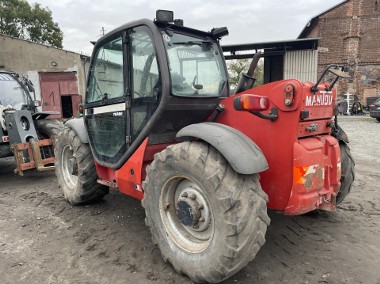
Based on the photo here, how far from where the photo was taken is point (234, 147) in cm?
245

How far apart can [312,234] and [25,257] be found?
2.94 m

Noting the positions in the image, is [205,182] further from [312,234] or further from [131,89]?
[312,234]

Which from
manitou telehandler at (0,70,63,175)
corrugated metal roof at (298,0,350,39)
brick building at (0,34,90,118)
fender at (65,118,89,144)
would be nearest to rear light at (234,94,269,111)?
fender at (65,118,89,144)

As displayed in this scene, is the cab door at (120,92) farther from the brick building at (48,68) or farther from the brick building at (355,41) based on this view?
the brick building at (355,41)

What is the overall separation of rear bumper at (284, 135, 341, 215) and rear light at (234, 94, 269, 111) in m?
0.41

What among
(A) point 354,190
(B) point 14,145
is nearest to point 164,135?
(A) point 354,190

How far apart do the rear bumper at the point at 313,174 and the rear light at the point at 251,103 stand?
16.3 inches

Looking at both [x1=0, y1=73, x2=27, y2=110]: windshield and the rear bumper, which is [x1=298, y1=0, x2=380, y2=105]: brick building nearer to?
[x1=0, y1=73, x2=27, y2=110]: windshield

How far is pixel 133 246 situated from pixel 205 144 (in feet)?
4.68

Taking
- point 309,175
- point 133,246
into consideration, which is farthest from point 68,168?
point 309,175

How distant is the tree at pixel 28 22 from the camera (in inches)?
1212

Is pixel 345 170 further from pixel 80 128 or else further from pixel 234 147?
pixel 80 128

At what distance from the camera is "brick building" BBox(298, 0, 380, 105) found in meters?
23.0

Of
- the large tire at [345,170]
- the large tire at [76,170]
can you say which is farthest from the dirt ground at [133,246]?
the large tire at [345,170]
